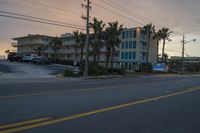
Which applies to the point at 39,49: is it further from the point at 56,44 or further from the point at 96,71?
the point at 96,71

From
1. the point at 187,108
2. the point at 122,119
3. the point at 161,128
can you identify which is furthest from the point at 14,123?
the point at 187,108

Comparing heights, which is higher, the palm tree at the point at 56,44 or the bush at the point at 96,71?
the palm tree at the point at 56,44

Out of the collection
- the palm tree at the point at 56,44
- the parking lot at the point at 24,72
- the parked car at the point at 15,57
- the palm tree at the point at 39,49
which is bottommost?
the parking lot at the point at 24,72

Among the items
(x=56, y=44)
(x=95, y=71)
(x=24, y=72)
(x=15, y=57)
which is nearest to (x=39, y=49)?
(x=56, y=44)

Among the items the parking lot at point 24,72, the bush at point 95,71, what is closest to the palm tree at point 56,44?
the parking lot at point 24,72

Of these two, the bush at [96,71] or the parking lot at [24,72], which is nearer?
the parking lot at [24,72]

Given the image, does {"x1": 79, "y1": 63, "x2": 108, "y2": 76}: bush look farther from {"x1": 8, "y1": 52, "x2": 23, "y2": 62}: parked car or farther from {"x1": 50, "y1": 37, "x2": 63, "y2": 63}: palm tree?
{"x1": 50, "y1": 37, "x2": 63, "y2": 63}: palm tree

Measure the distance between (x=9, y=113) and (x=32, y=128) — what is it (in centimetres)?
187

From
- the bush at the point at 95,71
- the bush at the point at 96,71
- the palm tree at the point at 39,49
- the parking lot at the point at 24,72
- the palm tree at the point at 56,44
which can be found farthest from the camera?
the palm tree at the point at 39,49

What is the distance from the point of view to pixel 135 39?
73062 millimetres

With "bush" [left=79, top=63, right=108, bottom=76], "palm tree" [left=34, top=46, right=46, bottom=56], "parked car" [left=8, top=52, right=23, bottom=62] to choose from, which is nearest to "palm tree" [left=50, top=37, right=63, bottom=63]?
"palm tree" [left=34, top=46, right=46, bottom=56]

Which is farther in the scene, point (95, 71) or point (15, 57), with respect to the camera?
point (15, 57)

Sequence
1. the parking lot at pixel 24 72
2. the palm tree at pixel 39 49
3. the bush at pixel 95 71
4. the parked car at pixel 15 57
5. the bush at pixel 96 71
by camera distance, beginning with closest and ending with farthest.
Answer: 1. the parking lot at pixel 24 72
2. the bush at pixel 95 71
3. the bush at pixel 96 71
4. the parked car at pixel 15 57
5. the palm tree at pixel 39 49

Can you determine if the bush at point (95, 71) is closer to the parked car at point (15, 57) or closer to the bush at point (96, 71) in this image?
the bush at point (96, 71)
